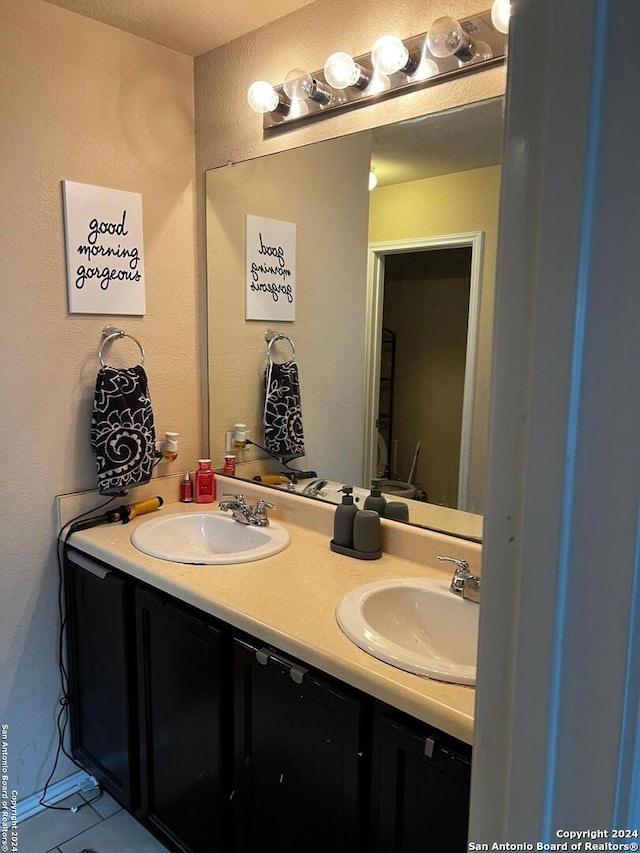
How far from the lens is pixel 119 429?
75.9 inches

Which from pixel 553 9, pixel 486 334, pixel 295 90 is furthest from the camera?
pixel 295 90

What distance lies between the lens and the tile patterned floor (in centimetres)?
182

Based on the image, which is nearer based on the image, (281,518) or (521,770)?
(521,770)

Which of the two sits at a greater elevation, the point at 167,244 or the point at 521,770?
the point at 167,244

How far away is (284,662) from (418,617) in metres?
0.36

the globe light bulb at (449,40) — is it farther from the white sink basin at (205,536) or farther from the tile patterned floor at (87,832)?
the tile patterned floor at (87,832)

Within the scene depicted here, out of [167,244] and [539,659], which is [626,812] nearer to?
[539,659]

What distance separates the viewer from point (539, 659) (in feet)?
1.44

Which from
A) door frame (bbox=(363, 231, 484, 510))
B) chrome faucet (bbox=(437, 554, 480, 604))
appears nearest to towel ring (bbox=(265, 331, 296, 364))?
door frame (bbox=(363, 231, 484, 510))

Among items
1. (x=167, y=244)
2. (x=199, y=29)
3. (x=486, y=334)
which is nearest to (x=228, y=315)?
(x=167, y=244)

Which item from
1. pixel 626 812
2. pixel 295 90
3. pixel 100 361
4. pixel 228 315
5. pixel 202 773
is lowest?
pixel 202 773

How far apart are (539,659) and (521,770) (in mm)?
92

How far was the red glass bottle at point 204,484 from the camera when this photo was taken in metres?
2.21

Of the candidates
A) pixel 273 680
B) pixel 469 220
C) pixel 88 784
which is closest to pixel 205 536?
pixel 273 680
